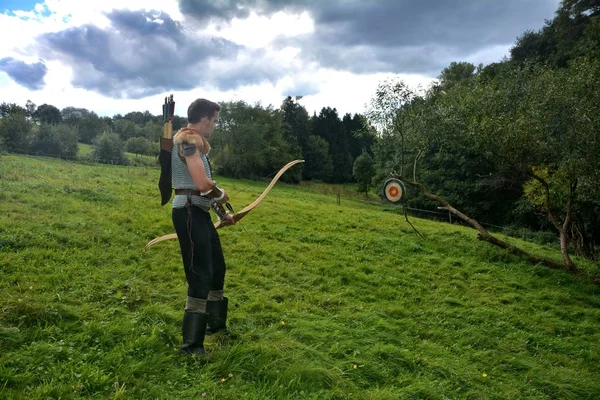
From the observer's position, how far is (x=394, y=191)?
1338 centimetres

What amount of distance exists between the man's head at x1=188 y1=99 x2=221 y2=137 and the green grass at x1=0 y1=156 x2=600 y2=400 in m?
2.25

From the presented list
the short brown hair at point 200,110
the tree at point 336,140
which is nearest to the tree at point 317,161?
the tree at point 336,140

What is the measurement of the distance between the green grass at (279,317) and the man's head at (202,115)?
7.38 feet

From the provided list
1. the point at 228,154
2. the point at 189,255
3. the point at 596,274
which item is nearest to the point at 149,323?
the point at 189,255

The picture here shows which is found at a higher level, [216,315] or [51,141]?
[51,141]

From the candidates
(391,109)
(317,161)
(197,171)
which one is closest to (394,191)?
(391,109)

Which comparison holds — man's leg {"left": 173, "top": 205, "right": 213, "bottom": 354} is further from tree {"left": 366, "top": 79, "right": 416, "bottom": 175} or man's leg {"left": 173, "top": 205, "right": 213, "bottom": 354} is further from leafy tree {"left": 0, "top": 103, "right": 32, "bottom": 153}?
leafy tree {"left": 0, "top": 103, "right": 32, "bottom": 153}

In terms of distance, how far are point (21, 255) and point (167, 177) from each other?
11.5 ft

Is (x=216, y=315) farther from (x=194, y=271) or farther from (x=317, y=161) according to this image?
(x=317, y=161)

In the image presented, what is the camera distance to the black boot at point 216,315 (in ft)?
14.6

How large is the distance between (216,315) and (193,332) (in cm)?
57

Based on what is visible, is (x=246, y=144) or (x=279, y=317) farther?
(x=246, y=144)

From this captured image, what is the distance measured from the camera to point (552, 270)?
11.0 metres

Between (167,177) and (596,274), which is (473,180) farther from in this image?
(167,177)
